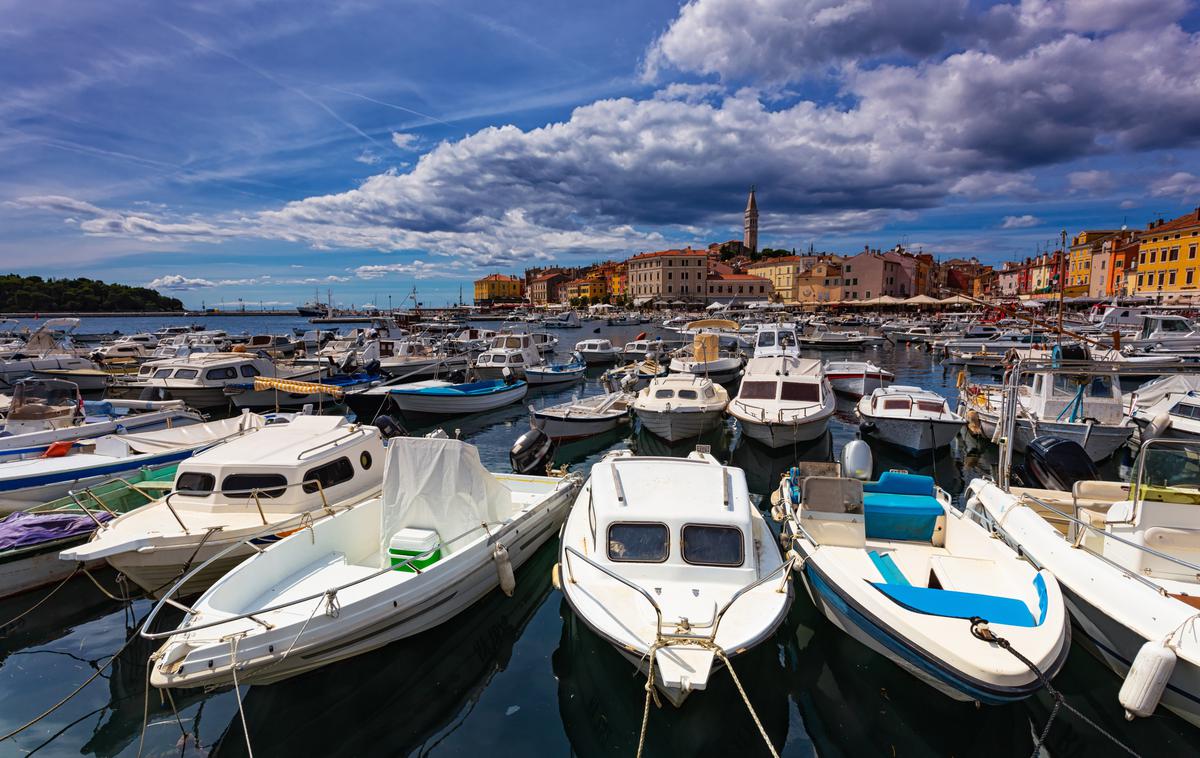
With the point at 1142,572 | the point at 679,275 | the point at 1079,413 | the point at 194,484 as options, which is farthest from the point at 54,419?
the point at 679,275

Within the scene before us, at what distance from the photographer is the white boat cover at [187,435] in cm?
1312

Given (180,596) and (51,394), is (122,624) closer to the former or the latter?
(180,596)

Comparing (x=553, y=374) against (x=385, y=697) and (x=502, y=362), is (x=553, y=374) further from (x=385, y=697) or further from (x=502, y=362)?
(x=385, y=697)

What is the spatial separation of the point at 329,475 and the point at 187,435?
739 cm

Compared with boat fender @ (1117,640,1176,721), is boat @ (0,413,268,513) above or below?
above

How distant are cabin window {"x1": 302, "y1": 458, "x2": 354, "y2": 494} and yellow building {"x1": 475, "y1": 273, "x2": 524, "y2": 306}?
→ 177 m

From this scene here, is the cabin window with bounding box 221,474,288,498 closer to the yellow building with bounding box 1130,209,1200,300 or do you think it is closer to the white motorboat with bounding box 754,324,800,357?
the white motorboat with bounding box 754,324,800,357

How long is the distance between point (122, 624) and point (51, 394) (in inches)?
430

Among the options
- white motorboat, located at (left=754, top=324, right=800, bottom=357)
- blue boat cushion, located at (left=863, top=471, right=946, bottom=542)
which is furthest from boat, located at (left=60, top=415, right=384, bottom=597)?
white motorboat, located at (left=754, top=324, right=800, bottom=357)

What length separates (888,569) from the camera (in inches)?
289

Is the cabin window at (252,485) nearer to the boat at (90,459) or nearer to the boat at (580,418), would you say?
the boat at (90,459)

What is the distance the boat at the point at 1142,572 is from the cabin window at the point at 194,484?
12031 mm

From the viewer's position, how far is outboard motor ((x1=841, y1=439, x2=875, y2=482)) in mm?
9875

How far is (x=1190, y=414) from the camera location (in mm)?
15414
